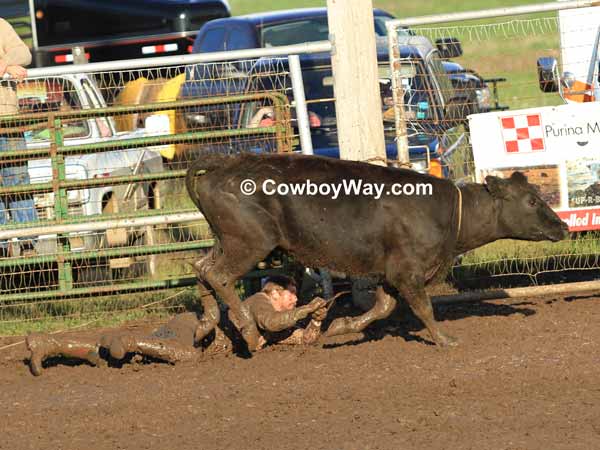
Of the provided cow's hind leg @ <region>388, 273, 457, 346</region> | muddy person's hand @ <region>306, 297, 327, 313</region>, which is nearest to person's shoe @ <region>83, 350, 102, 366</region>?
muddy person's hand @ <region>306, 297, 327, 313</region>

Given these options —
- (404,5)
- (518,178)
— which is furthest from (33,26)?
(404,5)

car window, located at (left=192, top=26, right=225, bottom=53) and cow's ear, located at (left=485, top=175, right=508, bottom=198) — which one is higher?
car window, located at (left=192, top=26, right=225, bottom=53)

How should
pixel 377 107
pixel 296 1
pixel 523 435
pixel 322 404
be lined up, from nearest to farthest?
1. pixel 523 435
2. pixel 322 404
3. pixel 377 107
4. pixel 296 1

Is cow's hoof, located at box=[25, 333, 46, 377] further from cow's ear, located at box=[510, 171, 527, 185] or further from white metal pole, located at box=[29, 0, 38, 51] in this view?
white metal pole, located at box=[29, 0, 38, 51]

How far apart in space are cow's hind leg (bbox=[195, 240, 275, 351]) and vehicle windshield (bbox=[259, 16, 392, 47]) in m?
6.74

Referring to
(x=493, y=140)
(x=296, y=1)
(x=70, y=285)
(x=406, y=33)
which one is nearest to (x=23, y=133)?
(x=70, y=285)

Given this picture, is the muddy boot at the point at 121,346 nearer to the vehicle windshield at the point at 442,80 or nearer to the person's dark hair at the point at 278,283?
the person's dark hair at the point at 278,283

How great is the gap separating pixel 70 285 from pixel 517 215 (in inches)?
148

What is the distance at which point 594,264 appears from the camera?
382 inches

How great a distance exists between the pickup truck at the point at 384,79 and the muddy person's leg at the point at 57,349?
227 cm

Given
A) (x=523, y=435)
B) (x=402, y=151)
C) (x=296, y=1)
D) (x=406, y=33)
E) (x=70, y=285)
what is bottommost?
(x=523, y=435)

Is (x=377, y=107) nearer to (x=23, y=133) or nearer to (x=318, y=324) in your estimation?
(x=318, y=324)

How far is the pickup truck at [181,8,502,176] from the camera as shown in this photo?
29.7 feet

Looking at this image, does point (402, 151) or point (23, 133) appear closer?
point (402, 151)
